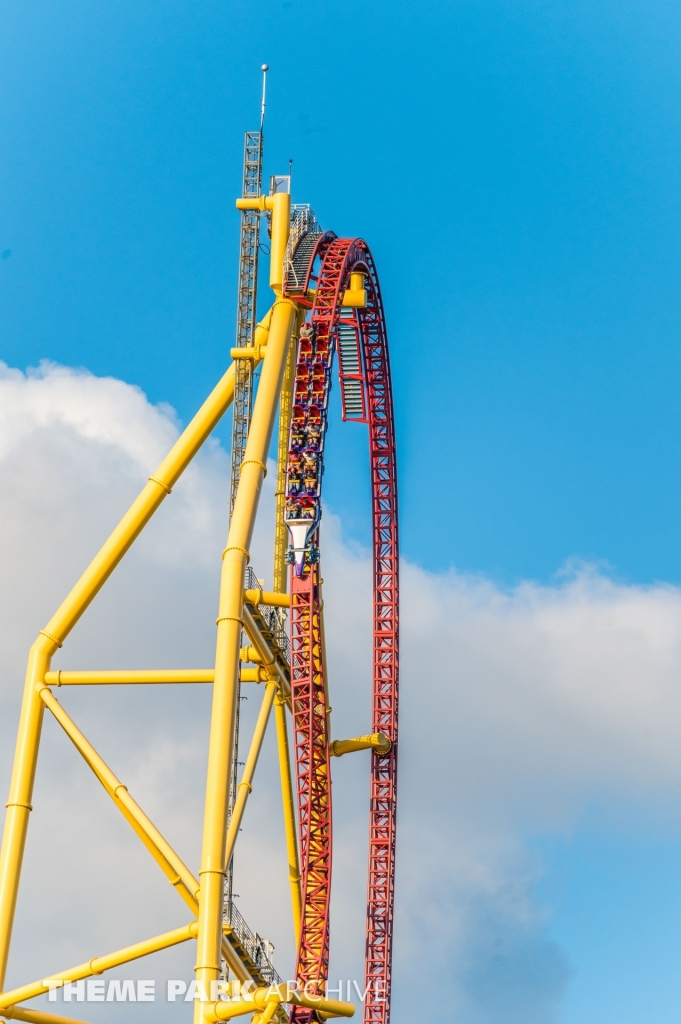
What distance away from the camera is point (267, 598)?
4212 cm

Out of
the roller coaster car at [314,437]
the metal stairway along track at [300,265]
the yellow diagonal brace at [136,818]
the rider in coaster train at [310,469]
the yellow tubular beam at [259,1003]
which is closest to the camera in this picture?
the yellow tubular beam at [259,1003]

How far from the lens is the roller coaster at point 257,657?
39281 millimetres

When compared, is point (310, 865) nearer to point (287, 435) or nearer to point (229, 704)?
point (229, 704)

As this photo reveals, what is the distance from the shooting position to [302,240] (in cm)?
4672

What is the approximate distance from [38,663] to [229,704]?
5.68 metres

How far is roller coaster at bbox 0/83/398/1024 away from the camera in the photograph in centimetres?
3928

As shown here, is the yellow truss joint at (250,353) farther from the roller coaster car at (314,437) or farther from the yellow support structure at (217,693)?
the roller coaster car at (314,437)

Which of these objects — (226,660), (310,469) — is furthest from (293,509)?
(226,660)

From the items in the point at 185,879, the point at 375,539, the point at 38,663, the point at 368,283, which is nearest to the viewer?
the point at 185,879

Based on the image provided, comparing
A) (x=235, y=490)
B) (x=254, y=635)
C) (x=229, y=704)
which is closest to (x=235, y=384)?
(x=235, y=490)

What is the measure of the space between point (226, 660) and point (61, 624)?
5.28 metres

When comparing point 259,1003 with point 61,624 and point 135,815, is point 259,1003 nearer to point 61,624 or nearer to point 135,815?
point 135,815

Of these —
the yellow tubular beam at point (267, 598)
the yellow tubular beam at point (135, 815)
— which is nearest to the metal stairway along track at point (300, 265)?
the yellow tubular beam at point (267, 598)

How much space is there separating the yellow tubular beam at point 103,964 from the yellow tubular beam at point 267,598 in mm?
6631
